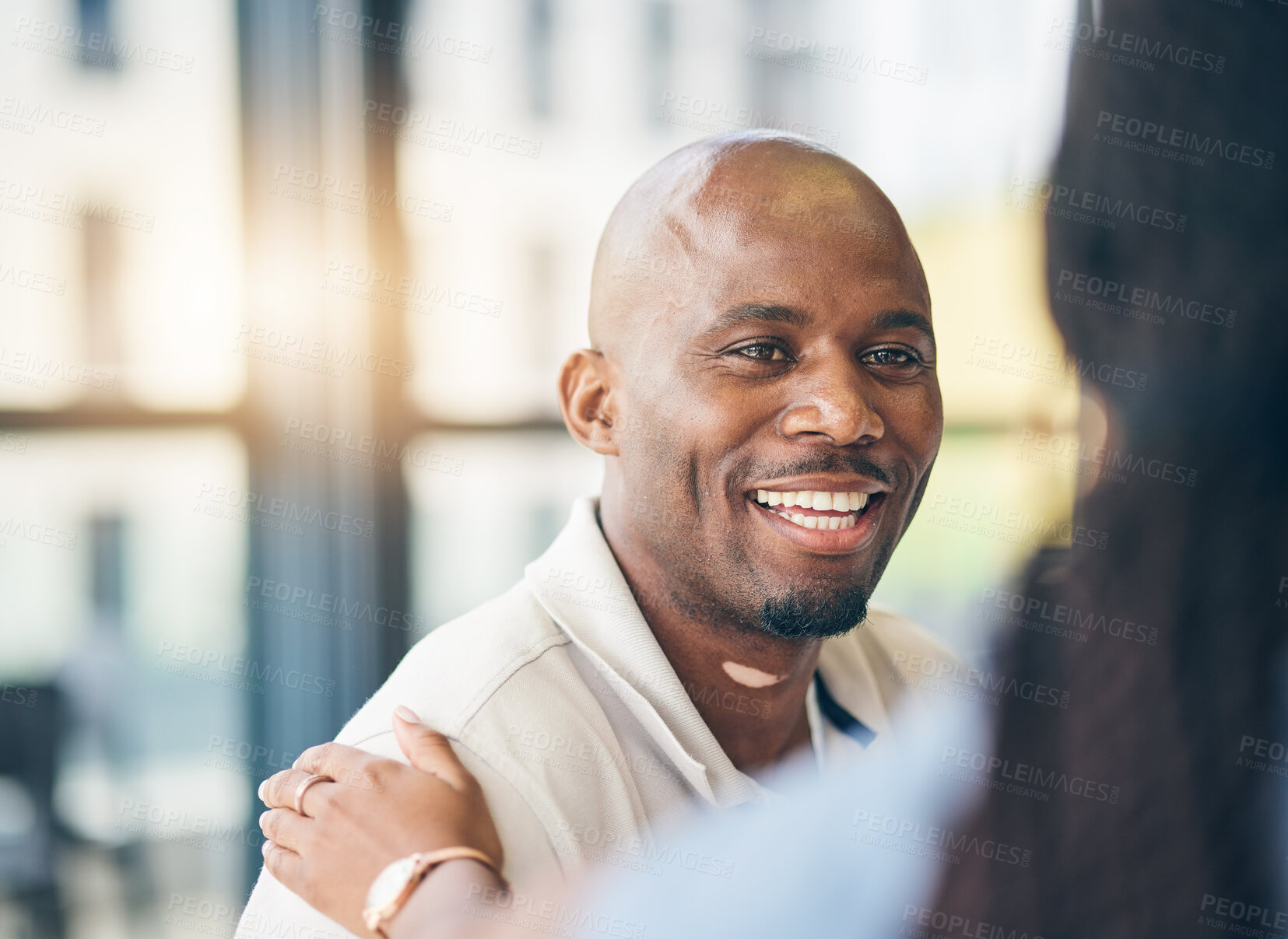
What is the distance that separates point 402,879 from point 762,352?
0.65 metres

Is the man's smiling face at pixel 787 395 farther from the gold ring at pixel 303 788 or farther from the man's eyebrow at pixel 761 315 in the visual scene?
the gold ring at pixel 303 788

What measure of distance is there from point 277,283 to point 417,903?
1.47 meters

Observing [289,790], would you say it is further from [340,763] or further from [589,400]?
[589,400]

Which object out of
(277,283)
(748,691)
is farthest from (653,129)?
(748,691)

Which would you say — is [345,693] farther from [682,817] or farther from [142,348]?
[682,817]

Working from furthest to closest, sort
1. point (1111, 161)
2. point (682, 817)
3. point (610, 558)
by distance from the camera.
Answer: point (610, 558), point (682, 817), point (1111, 161)

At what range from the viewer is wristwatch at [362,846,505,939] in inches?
32.8

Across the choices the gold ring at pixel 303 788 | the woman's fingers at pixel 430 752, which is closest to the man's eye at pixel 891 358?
the woman's fingers at pixel 430 752

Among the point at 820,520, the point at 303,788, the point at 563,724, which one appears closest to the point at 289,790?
the point at 303,788

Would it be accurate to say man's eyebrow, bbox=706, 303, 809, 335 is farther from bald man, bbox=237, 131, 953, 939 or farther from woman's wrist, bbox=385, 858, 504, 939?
woman's wrist, bbox=385, 858, 504, 939

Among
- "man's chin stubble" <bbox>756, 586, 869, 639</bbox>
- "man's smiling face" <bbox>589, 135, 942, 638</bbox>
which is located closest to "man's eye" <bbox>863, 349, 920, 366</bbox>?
"man's smiling face" <bbox>589, 135, 942, 638</bbox>

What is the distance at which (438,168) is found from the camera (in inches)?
82.8

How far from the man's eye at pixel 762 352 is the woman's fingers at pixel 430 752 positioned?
52 centimetres

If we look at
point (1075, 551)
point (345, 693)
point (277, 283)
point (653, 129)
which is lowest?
point (345, 693)
